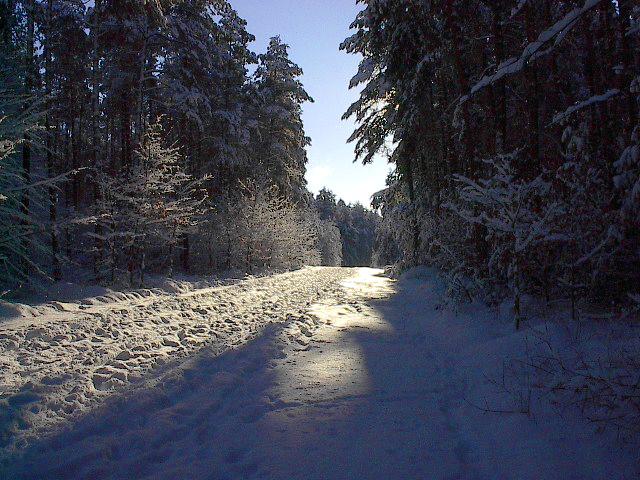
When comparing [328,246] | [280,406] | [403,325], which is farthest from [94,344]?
[328,246]

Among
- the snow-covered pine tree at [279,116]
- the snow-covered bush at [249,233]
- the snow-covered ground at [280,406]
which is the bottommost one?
the snow-covered ground at [280,406]

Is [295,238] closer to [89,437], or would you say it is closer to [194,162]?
[194,162]

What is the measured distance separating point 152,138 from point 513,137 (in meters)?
11.9

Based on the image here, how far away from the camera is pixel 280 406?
11.4 ft

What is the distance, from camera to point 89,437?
2924 millimetres

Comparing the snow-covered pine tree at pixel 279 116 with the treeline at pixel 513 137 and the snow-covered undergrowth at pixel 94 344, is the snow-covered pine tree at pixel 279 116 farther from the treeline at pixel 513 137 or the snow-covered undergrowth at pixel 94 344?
the snow-covered undergrowth at pixel 94 344

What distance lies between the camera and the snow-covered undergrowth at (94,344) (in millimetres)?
3359

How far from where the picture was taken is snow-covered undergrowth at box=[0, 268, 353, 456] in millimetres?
3359

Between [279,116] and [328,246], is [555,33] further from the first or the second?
[328,246]

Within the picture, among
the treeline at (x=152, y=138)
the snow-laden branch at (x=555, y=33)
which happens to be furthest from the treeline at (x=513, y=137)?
the treeline at (x=152, y=138)

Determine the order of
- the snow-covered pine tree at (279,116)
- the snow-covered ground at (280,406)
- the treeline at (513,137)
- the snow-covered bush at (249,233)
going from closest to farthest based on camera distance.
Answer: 1. the snow-covered ground at (280,406)
2. the treeline at (513,137)
3. the snow-covered bush at (249,233)
4. the snow-covered pine tree at (279,116)

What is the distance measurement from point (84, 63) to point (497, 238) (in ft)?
57.5

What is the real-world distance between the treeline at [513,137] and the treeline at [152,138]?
22.9ft

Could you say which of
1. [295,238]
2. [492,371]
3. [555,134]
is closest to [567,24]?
[492,371]
